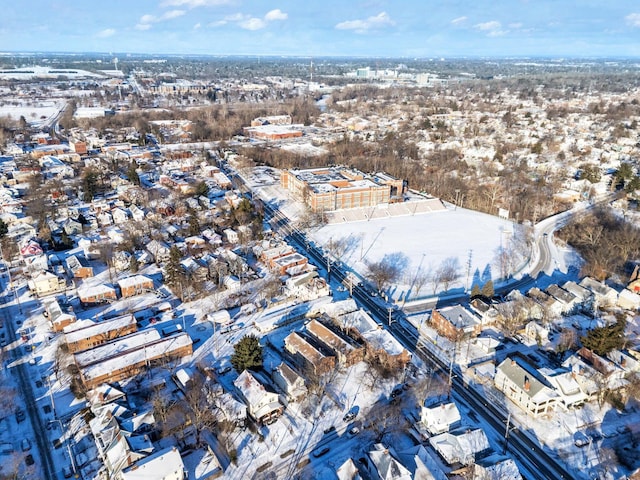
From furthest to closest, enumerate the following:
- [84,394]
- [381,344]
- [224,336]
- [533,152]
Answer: [533,152], [224,336], [381,344], [84,394]

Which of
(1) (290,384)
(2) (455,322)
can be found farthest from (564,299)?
(1) (290,384)

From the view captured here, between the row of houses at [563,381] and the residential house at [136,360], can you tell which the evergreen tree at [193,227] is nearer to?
the residential house at [136,360]

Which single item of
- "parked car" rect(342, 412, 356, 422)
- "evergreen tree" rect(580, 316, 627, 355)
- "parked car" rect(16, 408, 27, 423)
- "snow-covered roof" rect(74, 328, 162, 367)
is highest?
"evergreen tree" rect(580, 316, 627, 355)

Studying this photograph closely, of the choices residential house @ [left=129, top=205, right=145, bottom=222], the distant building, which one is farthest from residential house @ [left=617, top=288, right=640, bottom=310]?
residential house @ [left=129, top=205, right=145, bottom=222]

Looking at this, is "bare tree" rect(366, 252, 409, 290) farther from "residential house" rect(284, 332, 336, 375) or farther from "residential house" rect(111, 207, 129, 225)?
"residential house" rect(111, 207, 129, 225)

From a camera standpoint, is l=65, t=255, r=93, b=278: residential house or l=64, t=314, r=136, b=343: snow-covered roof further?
l=65, t=255, r=93, b=278: residential house

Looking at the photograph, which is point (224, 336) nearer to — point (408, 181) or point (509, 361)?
point (509, 361)

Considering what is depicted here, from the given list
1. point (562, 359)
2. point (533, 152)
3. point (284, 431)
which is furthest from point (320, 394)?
point (533, 152)
